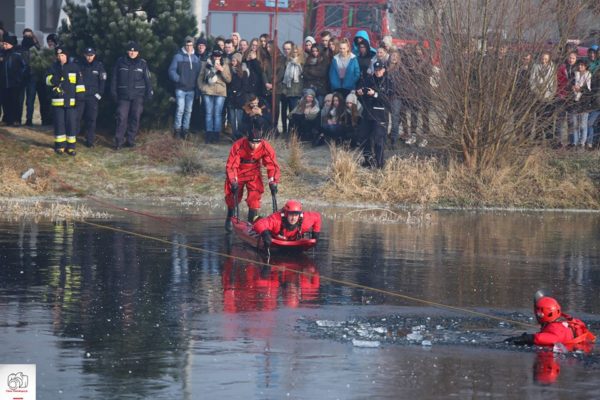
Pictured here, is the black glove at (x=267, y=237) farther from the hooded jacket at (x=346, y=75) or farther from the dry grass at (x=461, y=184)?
the hooded jacket at (x=346, y=75)

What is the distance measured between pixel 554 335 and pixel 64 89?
15.4 metres

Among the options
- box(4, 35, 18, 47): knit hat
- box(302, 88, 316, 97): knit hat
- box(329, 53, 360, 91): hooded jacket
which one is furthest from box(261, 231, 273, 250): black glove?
box(4, 35, 18, 47): knit hat

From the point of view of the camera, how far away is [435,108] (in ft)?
79.4

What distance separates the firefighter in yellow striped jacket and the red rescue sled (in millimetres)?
7870

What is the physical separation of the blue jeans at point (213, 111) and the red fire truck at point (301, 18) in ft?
25.8

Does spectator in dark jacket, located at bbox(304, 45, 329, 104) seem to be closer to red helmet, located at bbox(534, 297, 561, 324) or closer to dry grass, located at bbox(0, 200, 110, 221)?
dry grass, located at bbox(0, 200, 110, 221)

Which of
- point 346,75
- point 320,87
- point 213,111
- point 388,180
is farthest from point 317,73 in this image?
point 388,180

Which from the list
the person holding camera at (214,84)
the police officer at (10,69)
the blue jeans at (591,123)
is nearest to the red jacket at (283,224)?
the person holding camera at (214,84)

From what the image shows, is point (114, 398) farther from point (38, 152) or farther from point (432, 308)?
point (38, 152)

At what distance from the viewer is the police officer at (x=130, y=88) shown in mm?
25062

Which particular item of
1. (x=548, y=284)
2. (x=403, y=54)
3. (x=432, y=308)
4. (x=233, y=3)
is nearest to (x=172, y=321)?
(x=432, y=308)

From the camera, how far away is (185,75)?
1007 inches

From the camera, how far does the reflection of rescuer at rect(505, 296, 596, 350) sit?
11133 mm

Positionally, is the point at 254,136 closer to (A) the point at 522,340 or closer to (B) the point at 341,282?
(B) the point at 341,282
